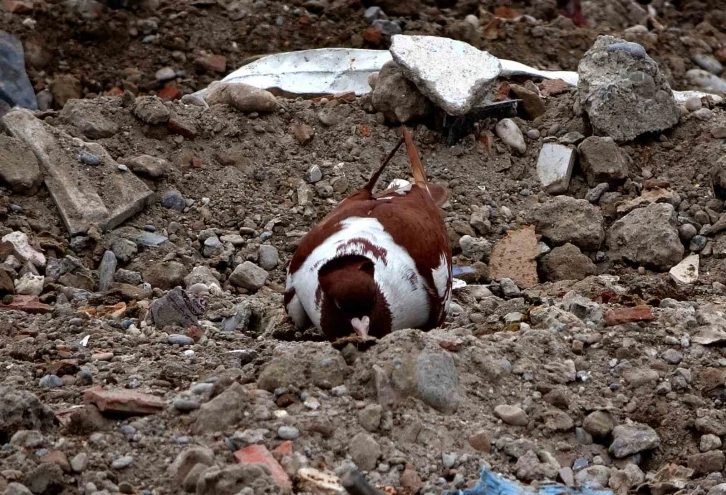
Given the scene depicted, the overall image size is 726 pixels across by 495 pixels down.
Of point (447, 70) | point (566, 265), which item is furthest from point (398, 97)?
point (566, 265)

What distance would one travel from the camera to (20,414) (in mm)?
4348

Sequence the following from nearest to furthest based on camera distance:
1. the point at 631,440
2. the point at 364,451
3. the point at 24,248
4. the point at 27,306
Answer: the point at 364,451
the point at 631,440
the point at 27,306
the point at 24,248

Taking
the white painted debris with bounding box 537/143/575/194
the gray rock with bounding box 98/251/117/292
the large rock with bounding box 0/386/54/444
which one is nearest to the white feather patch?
the gray rock with bounding box 98/251/117/292

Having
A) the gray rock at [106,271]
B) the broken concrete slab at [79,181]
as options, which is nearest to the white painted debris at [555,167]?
the broken concrete slab at [79,181]

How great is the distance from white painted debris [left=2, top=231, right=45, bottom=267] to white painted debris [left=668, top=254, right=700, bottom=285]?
10.8 ft

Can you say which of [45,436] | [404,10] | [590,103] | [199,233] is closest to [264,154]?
[199,233]

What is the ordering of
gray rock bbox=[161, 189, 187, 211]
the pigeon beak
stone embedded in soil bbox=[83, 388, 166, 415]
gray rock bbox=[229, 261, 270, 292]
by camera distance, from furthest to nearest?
gray rock bbox=[161, 189, 187, 211], gray rock bbox=[229, 261, 270, 292], the pigeon beak, stone embedded in soil bbox=[83, 388, 166, 415]

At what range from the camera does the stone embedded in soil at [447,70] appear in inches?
309

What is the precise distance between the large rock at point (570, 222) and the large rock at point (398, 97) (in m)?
1.05

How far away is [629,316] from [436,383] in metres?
1.34

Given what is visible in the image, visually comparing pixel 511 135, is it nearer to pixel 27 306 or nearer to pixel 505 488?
pixel 27 306

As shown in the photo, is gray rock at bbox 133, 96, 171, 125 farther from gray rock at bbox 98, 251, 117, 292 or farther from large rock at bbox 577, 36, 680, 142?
large rock at bbox 577, 36, 680, 142

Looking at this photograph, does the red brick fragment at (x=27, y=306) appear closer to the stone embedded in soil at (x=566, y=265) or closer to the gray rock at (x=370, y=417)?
the gray rock at (x=370, y=417)

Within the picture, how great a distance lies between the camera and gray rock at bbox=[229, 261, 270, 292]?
702 centimetres
